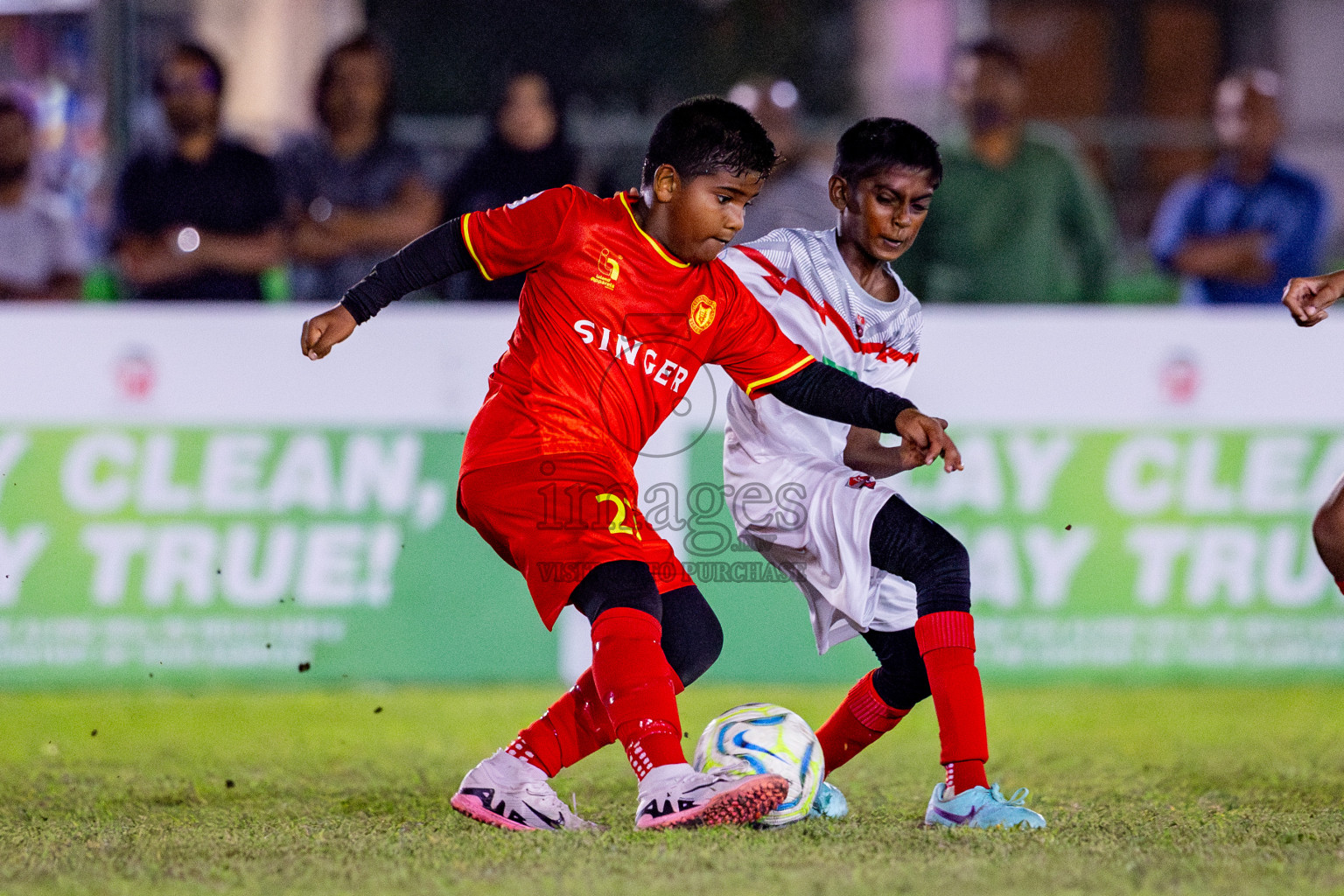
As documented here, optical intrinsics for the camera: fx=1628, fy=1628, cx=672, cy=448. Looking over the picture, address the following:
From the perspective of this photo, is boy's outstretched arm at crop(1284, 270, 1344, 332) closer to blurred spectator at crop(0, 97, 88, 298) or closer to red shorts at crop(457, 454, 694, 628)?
red shorts at crop(457, 454, 694, 628)

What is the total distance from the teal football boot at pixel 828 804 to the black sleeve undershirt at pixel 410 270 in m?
1.62

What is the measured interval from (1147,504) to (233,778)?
3912 mm

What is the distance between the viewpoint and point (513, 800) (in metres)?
3.96

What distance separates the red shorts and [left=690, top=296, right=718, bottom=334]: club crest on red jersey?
402mm

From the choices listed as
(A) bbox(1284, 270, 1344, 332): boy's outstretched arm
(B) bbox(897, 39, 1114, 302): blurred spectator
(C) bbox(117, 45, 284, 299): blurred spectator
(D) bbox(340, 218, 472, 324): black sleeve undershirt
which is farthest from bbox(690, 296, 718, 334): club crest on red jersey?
(C) bbox(117, 45, 284, 299): blurred spectator

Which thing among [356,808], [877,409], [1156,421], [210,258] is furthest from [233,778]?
[1156,421]

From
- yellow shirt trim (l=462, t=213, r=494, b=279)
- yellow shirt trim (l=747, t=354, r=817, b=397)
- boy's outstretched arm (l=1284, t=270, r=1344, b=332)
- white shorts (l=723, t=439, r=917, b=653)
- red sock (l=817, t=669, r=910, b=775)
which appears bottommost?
red sock (l=817, t=669, r=910, b=775)

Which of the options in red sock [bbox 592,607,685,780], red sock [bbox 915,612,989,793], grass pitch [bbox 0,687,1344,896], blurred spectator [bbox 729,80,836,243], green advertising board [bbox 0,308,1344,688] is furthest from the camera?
blurred spectator [bbox 729,80,836,243]

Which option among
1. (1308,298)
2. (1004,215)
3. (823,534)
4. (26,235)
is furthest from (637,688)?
(26,235)

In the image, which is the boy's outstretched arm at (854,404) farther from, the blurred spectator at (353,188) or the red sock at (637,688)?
the blurred spectator at (353,188)

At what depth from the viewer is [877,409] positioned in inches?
157

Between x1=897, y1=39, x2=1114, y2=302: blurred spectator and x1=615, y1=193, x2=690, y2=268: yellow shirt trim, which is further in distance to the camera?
x1=897, y1=39, x2=1114, y2=302: blurred spectator

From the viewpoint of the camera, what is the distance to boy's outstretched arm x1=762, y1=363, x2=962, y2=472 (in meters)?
3.85

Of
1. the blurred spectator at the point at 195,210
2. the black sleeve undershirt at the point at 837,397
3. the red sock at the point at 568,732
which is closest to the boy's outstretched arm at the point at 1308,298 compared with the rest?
the black sleeve undershirt at the point at 837,397
